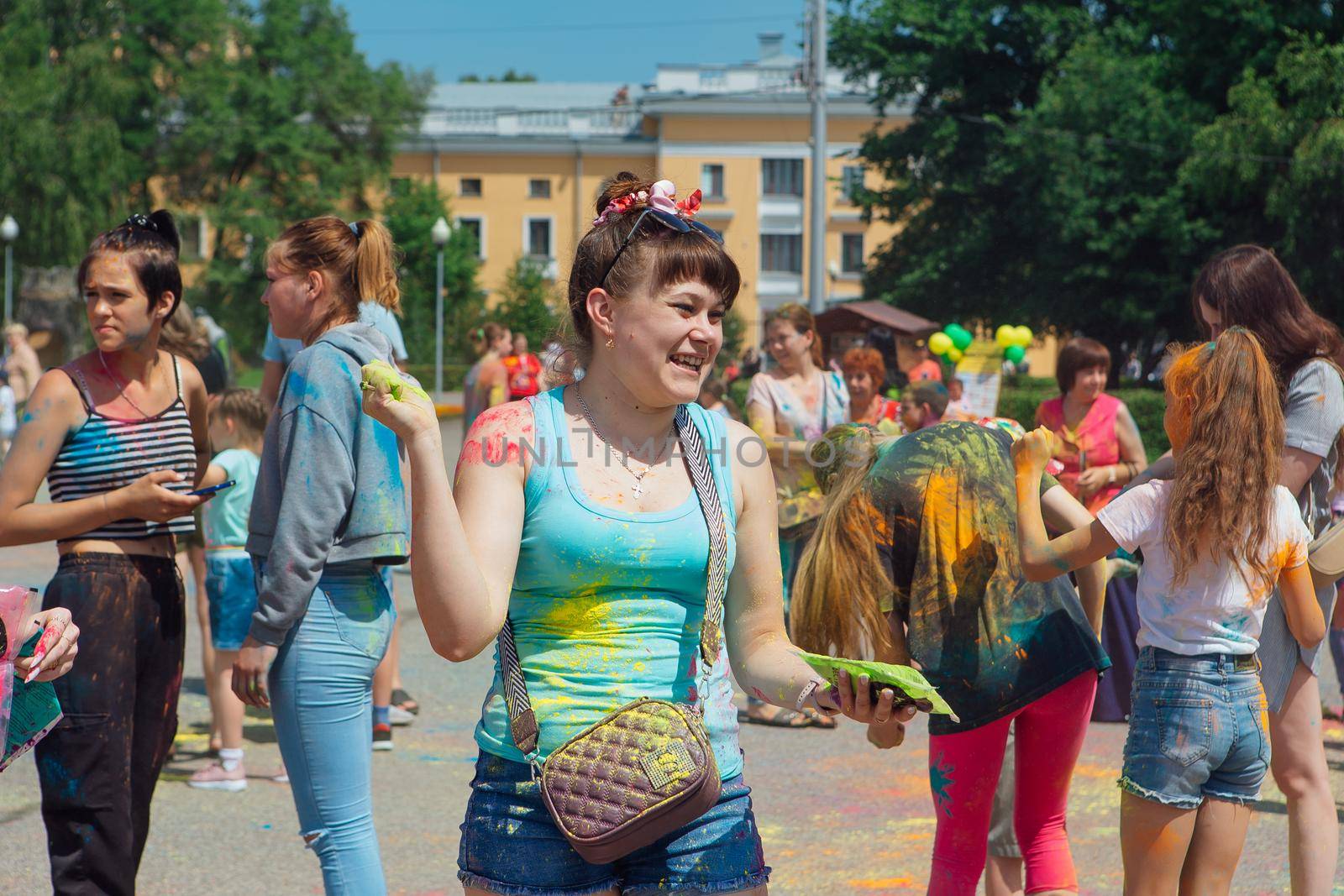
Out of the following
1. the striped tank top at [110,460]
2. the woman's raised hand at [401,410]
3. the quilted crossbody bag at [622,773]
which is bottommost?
the quilted crossbody bag at [622,773]

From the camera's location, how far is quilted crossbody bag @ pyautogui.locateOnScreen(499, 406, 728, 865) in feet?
6.97

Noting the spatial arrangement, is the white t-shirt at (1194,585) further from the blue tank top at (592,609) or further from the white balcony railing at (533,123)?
the white balcony railing at (533,123)

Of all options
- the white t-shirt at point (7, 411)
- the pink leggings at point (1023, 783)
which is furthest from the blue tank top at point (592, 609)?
the white t-shirt at point (7, 411)

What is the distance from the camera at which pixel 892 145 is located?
3416 centimetres

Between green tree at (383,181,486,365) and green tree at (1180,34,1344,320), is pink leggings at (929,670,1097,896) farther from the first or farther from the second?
green tree at (383,181,486,365)

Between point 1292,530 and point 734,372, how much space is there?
18.6m

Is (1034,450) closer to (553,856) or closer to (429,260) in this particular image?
(553,856)

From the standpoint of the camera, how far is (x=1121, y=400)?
54.5 feet

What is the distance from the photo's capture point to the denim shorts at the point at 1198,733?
319 cm

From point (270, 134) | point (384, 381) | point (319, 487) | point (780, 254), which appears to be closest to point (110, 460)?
point (319, 487)

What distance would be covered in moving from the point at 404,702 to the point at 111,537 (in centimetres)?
349

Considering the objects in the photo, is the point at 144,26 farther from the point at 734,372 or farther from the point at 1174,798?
the point at 1174,798

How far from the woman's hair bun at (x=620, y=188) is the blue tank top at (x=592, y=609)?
1.57 feet

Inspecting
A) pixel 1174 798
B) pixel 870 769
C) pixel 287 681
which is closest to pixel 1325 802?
pixel 1174 798
